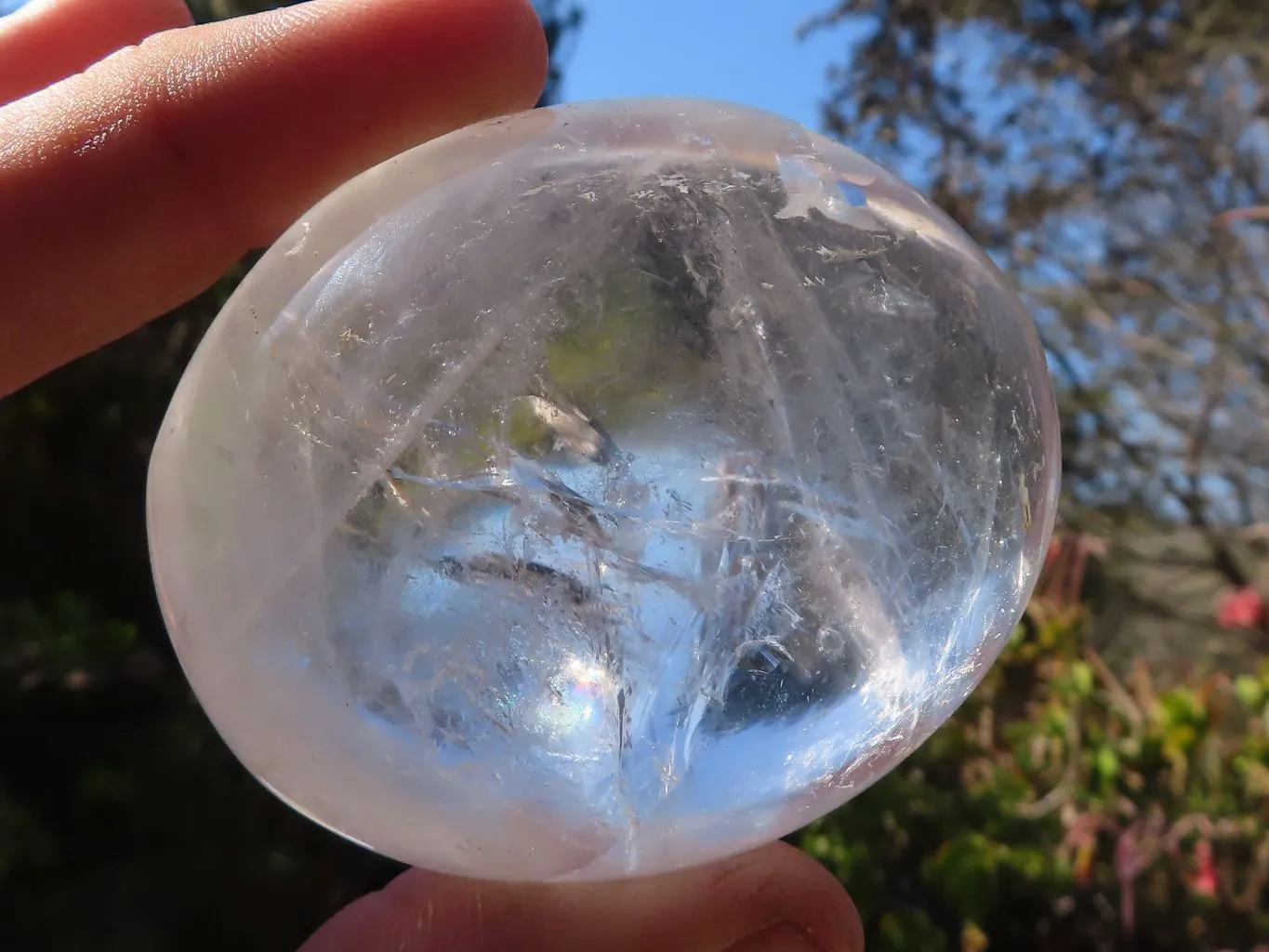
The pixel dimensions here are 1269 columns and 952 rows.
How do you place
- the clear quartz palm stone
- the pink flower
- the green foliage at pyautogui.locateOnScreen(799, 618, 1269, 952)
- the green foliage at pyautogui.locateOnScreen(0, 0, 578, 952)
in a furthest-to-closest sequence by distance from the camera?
the pink flower < the green foliage at pyautogui.locateOnScreen(799, 618, 1269, 952) < the green foliage at pyautogui.locateOnScreen(0, 0, 578, 952) < the clear quartz palm stone

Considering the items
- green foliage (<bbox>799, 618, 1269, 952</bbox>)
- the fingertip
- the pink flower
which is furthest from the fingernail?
the pink flower

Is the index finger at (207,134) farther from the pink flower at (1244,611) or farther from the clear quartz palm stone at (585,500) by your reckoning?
the pink flower at (1244,611)

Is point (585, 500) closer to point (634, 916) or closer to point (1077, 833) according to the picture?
point (634, 916)

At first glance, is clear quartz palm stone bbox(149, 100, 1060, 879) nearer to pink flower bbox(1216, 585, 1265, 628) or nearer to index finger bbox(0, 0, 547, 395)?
index finger bbox(0, 0, 547, 395)

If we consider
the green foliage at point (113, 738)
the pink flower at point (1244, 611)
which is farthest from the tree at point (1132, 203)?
the green foliage at point (113, 738)

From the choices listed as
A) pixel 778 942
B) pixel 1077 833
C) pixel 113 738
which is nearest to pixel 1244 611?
pixel 1077 833

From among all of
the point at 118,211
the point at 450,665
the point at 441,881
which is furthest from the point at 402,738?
the point at 118,211
